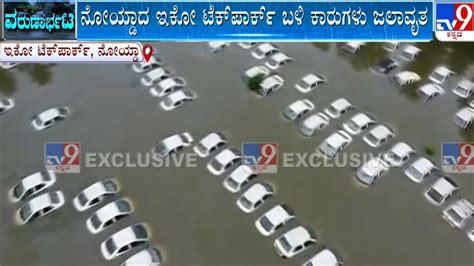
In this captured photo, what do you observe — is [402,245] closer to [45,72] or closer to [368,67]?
[368,67]

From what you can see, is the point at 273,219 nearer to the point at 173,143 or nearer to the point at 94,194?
the point at 173,143

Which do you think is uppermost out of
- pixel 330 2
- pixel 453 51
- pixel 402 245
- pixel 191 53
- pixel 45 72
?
pixel 45 72

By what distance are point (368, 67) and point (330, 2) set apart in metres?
0.61

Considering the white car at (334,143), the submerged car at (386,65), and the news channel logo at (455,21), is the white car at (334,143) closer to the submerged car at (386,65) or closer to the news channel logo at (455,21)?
the submerged car at (386,65)

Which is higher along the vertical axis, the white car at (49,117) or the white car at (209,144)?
the white car at (49,117)

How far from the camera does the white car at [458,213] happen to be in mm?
3041

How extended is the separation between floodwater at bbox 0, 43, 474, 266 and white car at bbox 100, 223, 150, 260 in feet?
0.16

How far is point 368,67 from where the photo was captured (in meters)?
3.33

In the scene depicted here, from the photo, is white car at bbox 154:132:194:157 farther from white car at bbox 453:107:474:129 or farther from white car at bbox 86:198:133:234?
white car at bbox 453:107:474:129

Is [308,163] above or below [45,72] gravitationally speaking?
below

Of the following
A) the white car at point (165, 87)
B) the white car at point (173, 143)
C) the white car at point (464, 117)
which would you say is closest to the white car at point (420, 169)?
the white car at point (464, 117)

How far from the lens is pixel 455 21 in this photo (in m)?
3.10

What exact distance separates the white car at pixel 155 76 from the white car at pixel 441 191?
214 centimetres

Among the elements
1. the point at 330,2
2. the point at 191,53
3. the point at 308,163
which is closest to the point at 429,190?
the point at 308,163
